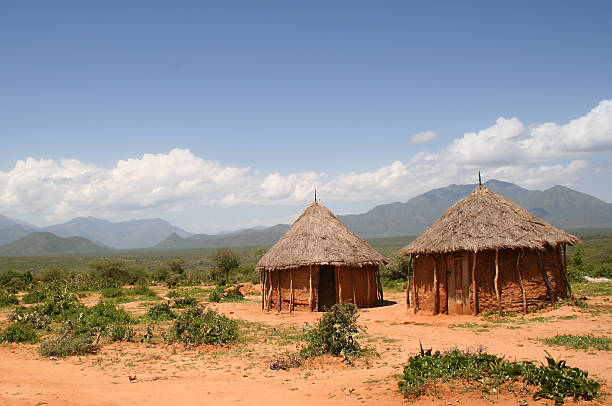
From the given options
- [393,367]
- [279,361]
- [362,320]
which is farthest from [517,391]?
[362,320]

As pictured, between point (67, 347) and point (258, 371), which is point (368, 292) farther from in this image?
point (67, 347)

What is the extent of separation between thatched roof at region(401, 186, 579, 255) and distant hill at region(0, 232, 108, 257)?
165m

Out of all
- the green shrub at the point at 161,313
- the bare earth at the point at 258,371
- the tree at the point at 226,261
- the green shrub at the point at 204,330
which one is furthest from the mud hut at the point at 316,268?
the tree at the point at 226,261

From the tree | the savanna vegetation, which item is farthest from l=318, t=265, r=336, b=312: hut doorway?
the tree

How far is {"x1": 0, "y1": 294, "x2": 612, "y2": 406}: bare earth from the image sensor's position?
6.94 metres

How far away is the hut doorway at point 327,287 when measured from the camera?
1795 centimetres

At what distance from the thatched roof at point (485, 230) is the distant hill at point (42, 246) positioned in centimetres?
16525

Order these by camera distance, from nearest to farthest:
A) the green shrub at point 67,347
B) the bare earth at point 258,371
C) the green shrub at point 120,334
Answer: the bare earth at point 258,371 < the green shrub at point 67,347 < the green shrub at point 120,334

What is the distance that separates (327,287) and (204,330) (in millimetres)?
9503

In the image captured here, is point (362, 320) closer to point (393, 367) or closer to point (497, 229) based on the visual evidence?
point (497, 229)

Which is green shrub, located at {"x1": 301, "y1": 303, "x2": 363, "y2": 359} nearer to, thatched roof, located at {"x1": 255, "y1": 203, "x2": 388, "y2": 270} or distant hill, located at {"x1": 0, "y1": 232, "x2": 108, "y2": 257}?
thatched roof, located at {"x1": 255, "y1": 203, "x2": 388, "y2": 270}

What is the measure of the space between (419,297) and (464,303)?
168 centimetres

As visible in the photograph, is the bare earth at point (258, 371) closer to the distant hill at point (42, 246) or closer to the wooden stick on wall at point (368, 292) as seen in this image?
the wooden stick on wall at point (368, 292)

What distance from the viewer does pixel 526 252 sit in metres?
13.8
